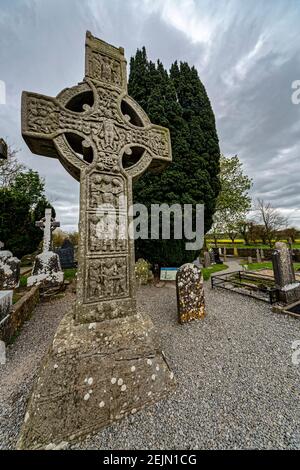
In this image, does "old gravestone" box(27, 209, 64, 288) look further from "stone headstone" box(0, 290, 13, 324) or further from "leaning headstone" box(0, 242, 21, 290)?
"stone headstone" box(0, 290, 13, 324)

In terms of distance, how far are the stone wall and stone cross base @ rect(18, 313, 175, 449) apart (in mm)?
2518

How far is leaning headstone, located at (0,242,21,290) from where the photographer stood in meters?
7.01

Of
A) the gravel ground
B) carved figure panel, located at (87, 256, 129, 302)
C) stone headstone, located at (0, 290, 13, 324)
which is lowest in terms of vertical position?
the gravel ground

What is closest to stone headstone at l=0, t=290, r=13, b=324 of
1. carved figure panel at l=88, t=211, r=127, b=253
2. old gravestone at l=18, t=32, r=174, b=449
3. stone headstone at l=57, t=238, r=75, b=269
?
→ old gravestone at l=18, t=32, r=174, b=449

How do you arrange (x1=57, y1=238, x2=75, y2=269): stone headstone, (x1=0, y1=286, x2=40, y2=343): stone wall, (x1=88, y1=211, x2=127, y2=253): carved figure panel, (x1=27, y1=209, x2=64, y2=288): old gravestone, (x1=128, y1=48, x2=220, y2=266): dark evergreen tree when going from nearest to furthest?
1. (x1=88, y1=211, x2=127, y2=253): carved figure panel
2. (x1=0, y1=286, x2=40, y2=343): stone wall
3. (x1=27, y1=209, x2=64, y2=288): old gravestone
4. (x1=128, y1=48, x2=220, y2=266): dark evergreen tree
5. (x1=57, y1=238, x2=75, y2=269): stone headstone

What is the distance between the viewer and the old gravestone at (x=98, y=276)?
165 cm

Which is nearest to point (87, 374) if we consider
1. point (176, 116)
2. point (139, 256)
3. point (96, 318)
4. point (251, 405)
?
point (96, 318)

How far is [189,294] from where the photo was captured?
4500 mm

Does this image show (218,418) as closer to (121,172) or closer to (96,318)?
(96,318)

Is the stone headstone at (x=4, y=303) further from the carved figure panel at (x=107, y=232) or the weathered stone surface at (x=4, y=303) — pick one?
the carved figure panel at (x=107, y=232)

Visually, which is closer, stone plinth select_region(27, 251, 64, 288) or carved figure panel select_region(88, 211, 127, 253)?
carved figure panel select_region(88, 211, 127, 253)

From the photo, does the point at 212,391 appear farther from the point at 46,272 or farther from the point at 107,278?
the point at 46,272

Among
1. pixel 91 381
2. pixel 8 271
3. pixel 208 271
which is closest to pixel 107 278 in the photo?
pixel 91 381
